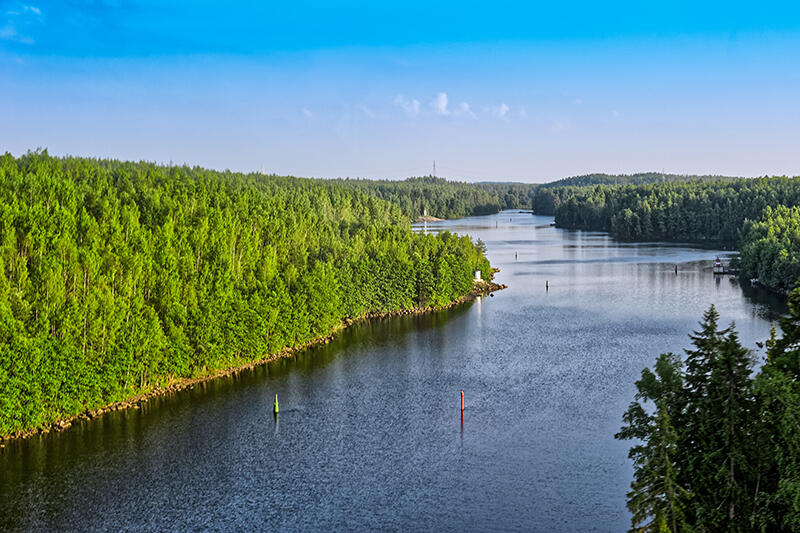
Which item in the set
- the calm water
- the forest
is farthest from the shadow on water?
the forest

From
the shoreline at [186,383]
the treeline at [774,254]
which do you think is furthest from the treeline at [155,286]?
the treeline at [774,254]

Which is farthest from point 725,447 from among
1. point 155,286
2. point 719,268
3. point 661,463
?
point 719,268

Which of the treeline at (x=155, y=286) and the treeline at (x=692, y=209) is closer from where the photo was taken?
the treeline at (x=155, y=286)

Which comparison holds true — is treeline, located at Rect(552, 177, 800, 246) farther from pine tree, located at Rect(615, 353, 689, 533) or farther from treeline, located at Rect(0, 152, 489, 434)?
pine tree, located at Rect(615, 353, 689, 533)

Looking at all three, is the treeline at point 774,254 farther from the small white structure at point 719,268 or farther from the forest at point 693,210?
the forest at point 693,210

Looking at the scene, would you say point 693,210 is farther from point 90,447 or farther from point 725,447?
point 725,447

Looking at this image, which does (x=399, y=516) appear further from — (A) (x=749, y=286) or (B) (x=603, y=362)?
(A) (x=749, y=286)

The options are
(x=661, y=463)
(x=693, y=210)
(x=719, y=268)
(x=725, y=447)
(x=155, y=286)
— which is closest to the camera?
(x=661, y=463)
